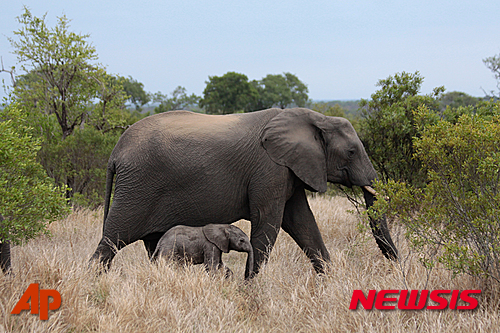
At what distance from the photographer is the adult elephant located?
15.5 ft

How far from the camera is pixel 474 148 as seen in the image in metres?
3.84

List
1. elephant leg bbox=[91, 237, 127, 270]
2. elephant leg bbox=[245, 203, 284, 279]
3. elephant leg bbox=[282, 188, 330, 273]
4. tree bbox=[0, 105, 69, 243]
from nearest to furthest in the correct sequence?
tree bbox=[0, 105, 69, 243] < elephant leg bbox=[245, 203, 284, 279] < elephant leg bbox=[91, 237, 127, 270] < elephant leg bbox=[282, 188, 330, 273]

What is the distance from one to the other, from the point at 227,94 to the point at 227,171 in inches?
1695

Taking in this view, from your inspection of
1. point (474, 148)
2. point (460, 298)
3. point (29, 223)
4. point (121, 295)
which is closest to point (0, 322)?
point (121, 295)

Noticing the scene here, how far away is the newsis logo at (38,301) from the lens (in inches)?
138

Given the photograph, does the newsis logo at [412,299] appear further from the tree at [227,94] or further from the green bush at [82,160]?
the tree at [227,94]

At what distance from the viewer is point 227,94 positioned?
47062mm

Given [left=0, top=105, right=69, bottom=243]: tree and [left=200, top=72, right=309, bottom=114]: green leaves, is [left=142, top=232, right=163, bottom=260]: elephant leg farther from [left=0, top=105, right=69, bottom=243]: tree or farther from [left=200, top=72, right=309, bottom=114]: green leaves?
[left=200, top=72, right=309, bottom=114]: green leaves

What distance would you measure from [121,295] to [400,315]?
96.3 inches

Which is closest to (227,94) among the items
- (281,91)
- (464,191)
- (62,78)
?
(281,91)

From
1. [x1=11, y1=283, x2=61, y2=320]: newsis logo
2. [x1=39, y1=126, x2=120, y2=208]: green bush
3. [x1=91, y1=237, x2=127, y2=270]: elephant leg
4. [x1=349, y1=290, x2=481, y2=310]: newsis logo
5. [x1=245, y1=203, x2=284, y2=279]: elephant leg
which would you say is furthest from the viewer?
[x1=39, y1=126, x2=120, y2=208]: green bush

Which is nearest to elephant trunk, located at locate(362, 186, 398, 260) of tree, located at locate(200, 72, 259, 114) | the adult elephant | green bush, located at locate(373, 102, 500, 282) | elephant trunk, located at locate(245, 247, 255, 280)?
the adult elephant

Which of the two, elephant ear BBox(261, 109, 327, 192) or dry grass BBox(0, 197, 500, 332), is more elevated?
elephant ear BBox(261, 109, 327, 192)

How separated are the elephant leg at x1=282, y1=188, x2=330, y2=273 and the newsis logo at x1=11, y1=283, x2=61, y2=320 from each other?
2632 mm
